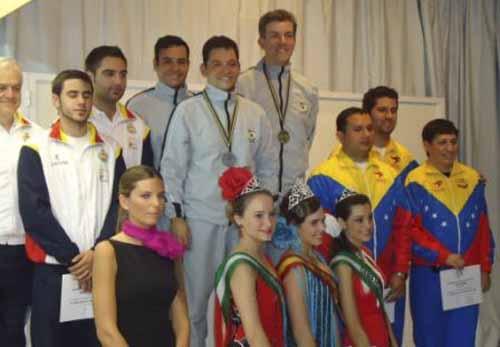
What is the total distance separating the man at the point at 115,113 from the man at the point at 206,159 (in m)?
0.13

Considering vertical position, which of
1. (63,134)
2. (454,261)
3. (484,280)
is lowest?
(484,280)

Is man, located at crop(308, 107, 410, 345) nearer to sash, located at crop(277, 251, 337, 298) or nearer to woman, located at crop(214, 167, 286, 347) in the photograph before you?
sash, located at crop(277, 251, 337, 298)

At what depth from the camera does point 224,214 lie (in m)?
3.79

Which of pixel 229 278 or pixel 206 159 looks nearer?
pixel 229 278

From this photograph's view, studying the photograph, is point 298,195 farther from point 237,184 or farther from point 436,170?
point 436,170

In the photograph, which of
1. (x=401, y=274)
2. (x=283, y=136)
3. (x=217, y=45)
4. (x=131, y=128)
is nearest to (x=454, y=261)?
(x=401, y=274)

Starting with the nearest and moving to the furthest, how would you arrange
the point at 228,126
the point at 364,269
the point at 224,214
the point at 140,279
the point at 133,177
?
the point at 140,279 < the point at 133,177 < the point at 364,269 < the point at 224,214 < the point at 228,126

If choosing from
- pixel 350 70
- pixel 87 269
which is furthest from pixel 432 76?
pixel 87 269

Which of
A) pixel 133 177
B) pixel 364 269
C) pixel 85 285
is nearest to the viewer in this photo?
pixel 133 177

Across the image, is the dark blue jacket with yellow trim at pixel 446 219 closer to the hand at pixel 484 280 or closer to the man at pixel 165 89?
the hand at pixel 484 280

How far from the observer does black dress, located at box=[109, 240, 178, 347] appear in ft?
9.55

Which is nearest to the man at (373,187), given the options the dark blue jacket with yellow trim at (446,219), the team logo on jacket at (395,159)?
the dark blue jacket with yellow trim at (446,219)

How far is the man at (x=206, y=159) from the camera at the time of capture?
12.4 ft

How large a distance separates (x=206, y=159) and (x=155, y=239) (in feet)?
2.80
